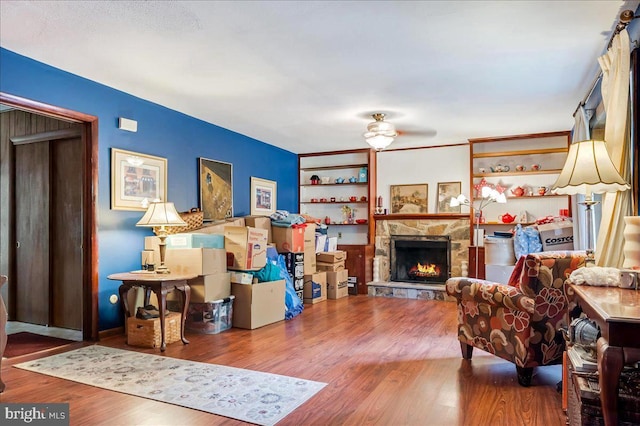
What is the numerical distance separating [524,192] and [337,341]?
391 centimetres

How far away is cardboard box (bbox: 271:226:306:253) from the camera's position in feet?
18.6

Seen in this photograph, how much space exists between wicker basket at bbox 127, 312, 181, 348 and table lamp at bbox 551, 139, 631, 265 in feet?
10.6

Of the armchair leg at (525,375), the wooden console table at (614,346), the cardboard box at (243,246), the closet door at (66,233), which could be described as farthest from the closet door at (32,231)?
the wooden console table at (614,346)

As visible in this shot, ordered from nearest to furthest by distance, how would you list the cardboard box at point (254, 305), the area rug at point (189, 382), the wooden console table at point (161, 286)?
the area rug at point (189, 382)
the wooden console table at point (161, 286)
the cardboard box at point (254, 305)

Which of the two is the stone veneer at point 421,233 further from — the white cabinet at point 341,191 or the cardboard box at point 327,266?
the cardboard box at point 327,266

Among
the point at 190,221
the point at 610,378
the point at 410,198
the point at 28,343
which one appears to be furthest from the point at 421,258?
the point at 610,378

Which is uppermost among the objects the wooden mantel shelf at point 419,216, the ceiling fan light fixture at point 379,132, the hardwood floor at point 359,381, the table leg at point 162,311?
the ceiling fan light fixture at point 379,132

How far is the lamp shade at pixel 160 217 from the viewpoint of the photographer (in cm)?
393

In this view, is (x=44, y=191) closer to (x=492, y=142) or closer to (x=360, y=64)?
(x=360, y=64)

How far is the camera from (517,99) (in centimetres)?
444

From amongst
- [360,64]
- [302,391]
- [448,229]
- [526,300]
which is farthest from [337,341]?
[448,229]

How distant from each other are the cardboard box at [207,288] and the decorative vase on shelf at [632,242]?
3.32 metres

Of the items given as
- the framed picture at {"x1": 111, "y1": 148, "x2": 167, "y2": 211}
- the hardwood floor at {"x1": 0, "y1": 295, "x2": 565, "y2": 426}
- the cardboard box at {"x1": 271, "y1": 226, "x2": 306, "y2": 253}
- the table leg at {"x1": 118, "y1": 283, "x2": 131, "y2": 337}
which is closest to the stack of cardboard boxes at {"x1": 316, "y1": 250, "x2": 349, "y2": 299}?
the cardboard box at {"x1": 271, "y1": 226, "x2": 306, "y2": 253}

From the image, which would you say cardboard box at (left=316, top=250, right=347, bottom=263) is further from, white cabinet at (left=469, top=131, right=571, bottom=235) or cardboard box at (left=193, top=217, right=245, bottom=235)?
white cabinet at (left=469, top=131, right=571, bottom=235)
